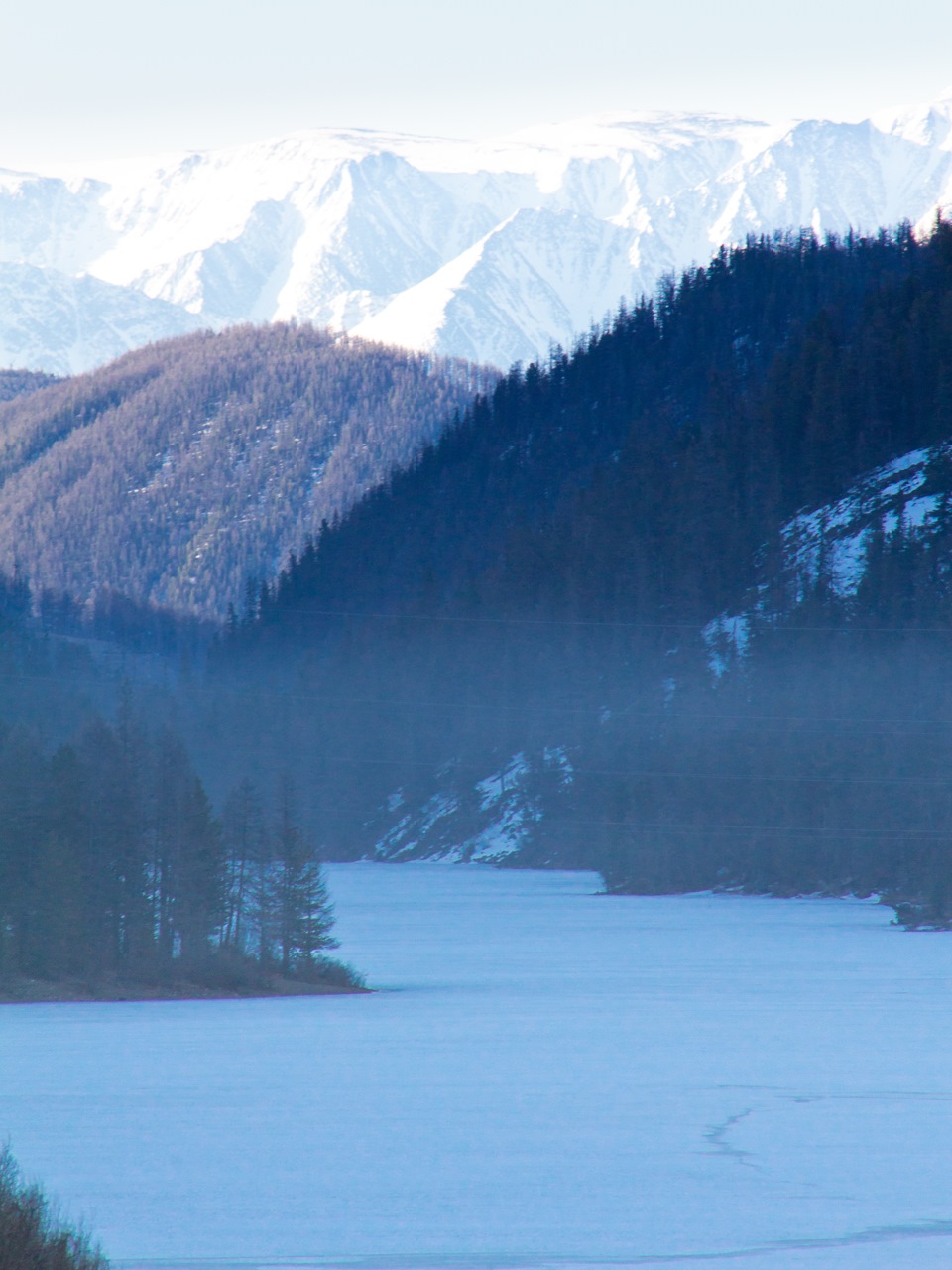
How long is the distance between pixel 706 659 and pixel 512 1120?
101m

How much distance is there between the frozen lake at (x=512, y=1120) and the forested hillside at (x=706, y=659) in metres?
37.3

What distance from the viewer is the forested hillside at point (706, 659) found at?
107375mm

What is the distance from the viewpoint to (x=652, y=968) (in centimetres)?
5300

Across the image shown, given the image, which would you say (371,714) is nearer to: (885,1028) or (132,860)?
(132,860)

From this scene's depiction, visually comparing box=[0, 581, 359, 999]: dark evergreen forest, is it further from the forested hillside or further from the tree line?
the forested hillside

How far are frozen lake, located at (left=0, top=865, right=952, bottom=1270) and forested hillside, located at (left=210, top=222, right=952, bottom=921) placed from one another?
37274 mm

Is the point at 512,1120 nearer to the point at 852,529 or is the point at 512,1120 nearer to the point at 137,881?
the point at 137,881

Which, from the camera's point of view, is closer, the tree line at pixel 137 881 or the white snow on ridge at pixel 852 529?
the tree line at pixel 137 881

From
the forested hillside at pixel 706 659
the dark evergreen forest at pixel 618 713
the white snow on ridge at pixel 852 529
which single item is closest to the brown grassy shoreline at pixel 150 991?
the dark evergreen forest at pixel 618 713

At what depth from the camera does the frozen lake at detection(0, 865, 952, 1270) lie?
18.8m

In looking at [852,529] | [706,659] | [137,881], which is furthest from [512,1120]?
[852,529]

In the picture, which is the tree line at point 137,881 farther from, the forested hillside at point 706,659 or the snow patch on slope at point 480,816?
the snow patch on slope at point 480,816

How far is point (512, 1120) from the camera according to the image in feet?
84.9

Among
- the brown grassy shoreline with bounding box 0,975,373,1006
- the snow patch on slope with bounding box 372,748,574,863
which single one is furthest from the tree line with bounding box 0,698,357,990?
the snow patch on slope with bounding box 372,748,574,863
